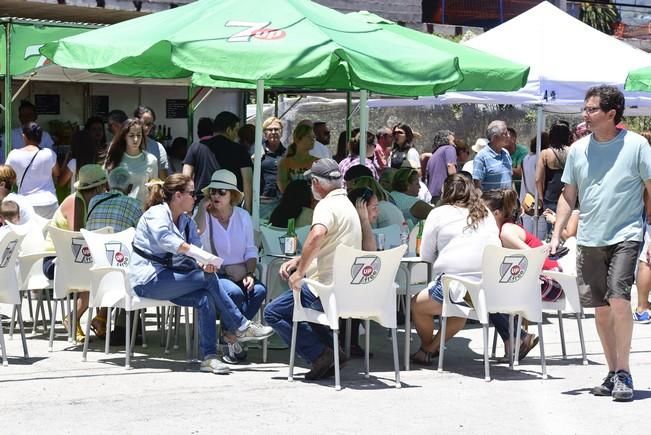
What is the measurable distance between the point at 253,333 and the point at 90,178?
1962 millimetres

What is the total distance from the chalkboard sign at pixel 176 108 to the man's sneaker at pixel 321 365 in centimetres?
1051

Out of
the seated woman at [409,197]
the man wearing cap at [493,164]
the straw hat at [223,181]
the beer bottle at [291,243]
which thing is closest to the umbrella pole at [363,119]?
the seated woman at [409,197]

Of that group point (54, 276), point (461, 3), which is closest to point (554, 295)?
point (54, 276)

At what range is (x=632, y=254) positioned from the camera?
294 inches

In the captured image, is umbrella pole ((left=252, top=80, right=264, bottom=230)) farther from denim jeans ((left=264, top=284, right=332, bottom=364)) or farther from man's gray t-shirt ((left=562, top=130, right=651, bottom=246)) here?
man's gray t-shirt ((left=562, top=130, right=651, bottom=246))

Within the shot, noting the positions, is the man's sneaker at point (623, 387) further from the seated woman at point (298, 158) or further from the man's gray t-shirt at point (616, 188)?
the seated woman at point (298, 158)

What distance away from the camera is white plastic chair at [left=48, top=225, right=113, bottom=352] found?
355 inches

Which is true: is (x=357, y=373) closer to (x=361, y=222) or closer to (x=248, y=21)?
(x=361, y=222)

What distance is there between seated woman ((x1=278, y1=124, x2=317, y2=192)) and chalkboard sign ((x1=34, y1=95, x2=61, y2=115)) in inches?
213

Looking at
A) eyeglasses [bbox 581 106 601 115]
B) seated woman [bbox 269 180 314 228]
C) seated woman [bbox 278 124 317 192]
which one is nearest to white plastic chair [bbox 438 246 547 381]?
eyeglasses [bbox 581 106 601 115]

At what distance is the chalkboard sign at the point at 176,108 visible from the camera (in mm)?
18062

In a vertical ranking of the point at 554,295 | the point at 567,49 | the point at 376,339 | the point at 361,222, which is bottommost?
the point at 376,339

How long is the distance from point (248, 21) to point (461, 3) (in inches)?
1048

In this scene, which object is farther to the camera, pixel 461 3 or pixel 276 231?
pixel 461 3
